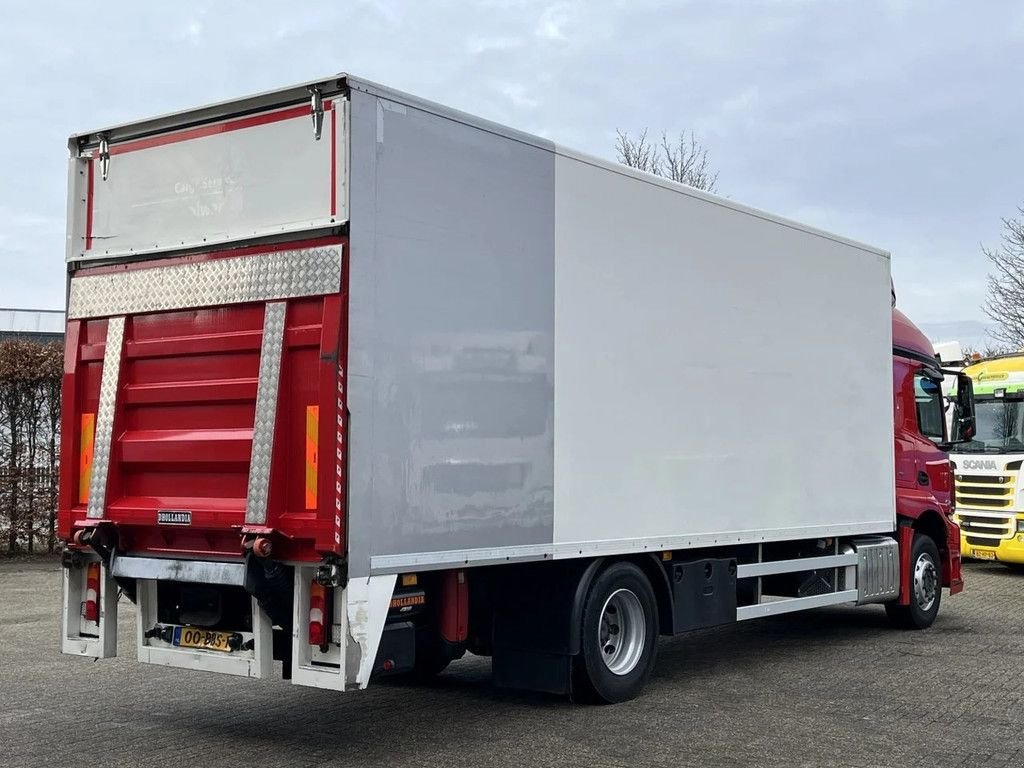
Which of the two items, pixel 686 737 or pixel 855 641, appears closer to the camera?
pixel 686 737

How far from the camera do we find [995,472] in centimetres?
1706

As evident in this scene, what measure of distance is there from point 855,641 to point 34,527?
34.8 feet

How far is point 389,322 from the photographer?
641cm

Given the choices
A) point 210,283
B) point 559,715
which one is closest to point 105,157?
point 210,283

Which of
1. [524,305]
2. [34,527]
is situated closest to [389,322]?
[524,305]

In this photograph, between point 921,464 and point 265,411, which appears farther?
point 921,464

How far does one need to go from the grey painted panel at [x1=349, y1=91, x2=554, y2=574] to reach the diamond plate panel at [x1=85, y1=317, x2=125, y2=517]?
1774 millimetres

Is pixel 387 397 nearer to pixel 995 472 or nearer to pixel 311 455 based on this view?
pixel 311 455

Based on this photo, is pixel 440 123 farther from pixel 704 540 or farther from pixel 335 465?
pixel 704 540

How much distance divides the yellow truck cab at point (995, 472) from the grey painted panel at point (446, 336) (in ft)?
36.1

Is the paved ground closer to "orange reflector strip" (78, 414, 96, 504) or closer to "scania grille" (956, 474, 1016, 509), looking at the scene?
"orange reflector strip" (78, 414, 96, 504)

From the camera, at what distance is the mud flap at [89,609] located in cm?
721

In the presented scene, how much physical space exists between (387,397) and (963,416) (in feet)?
26.3

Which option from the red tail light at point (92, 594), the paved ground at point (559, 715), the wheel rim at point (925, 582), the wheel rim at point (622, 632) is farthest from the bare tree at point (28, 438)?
the wheel rim at point (925, 582)
